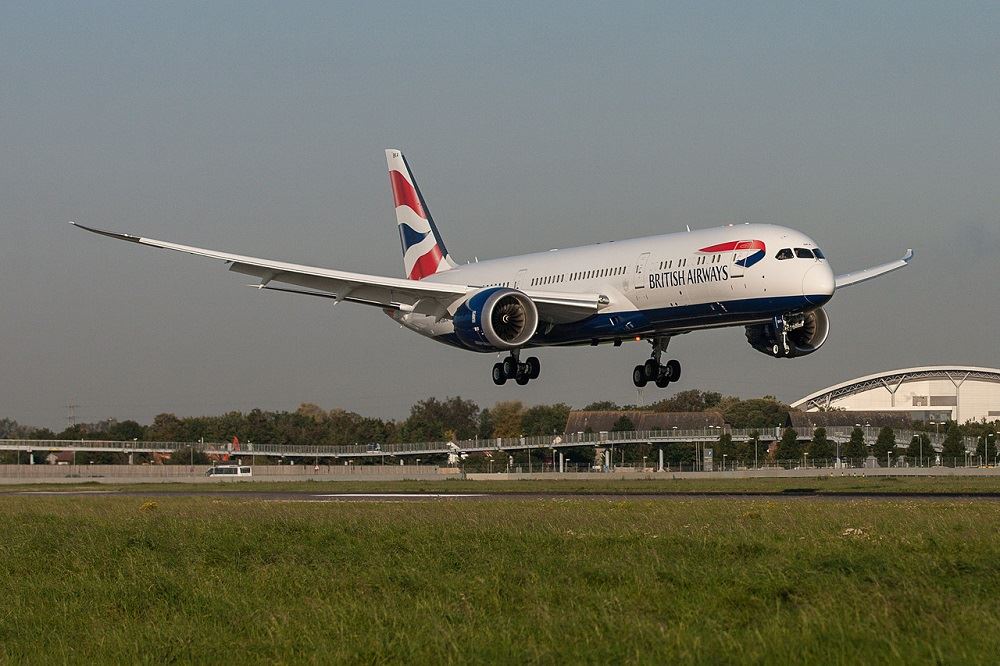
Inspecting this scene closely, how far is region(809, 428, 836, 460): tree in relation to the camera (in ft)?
493

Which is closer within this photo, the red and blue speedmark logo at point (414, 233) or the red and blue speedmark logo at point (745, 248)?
the red and blue speedmark logo at point (745, 248)

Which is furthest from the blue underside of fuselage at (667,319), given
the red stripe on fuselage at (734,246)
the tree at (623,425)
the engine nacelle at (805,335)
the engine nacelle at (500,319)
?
the tree at (623,425)

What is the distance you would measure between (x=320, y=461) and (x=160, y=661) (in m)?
183

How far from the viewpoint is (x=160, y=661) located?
58.8 feet

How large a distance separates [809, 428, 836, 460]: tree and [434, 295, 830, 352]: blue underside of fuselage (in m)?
101

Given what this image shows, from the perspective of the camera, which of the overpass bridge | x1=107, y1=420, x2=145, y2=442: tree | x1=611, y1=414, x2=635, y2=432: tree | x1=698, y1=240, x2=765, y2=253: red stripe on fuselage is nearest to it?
x1=698, y1=240, x2=765, y2=253: red stripe on fuselage

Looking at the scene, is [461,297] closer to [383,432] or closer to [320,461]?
[383,432]

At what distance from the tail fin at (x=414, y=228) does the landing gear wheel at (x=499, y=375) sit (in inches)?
411

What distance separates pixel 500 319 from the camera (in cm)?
5191

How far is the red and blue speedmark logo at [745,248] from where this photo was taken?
149 ft

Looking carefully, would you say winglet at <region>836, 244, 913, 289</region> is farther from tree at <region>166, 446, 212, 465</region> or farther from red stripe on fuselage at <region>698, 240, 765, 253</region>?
tree at <region>166, 446, 212, 465</region>

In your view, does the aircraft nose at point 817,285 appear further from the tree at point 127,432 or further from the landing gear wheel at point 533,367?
the tree at point 127,432

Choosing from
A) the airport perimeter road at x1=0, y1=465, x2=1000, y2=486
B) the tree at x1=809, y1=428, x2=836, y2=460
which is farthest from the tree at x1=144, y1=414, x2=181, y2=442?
the tree at x1=809, y1=428, x2=836, y2=460

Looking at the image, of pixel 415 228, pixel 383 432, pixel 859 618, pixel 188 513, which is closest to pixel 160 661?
pixel 859 618
